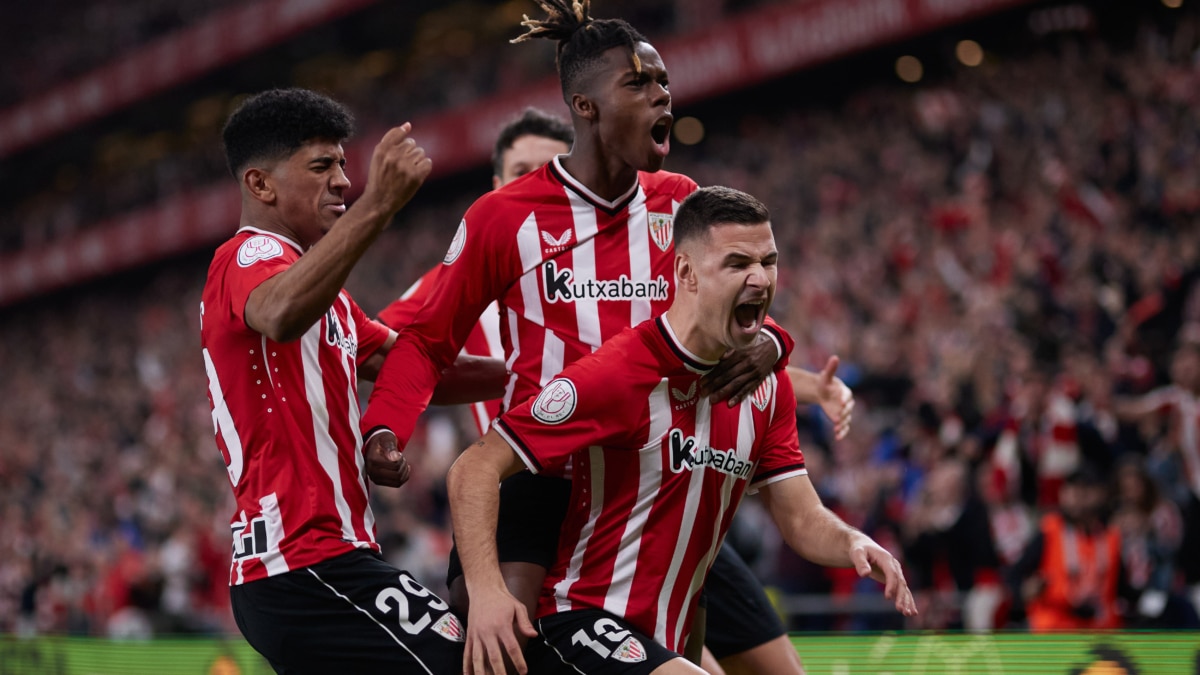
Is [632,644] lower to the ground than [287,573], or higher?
lower

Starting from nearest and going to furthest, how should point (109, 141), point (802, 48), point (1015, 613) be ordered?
point (1015, 613), point (802, 48), point (109, 141)

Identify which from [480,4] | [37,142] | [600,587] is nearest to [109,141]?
[37,142]

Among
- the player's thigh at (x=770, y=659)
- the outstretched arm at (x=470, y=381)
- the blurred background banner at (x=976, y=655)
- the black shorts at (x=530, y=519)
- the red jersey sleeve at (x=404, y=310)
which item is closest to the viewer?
the black shorts at (x=530, y=519)

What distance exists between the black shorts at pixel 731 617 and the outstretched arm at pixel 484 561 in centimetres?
141

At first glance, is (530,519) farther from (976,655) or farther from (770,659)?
(976,655)

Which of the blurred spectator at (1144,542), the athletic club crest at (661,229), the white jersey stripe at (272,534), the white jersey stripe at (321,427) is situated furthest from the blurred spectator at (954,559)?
the white jersey stripe at (272,534)

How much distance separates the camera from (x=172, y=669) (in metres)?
8.98

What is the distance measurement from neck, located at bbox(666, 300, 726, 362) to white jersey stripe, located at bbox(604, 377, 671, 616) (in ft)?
0.42

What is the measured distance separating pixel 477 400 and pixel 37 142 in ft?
123

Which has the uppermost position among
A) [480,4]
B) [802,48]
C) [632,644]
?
[480,4]

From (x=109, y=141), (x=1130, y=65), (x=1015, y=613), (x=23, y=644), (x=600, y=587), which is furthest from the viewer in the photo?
(x=109, y=141)

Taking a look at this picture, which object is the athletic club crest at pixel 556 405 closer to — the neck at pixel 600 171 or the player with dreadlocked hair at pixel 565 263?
the player with dreadlocked hair at pixel 565 263

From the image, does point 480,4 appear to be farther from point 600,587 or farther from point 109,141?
point 600,587

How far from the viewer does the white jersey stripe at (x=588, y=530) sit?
368cm
